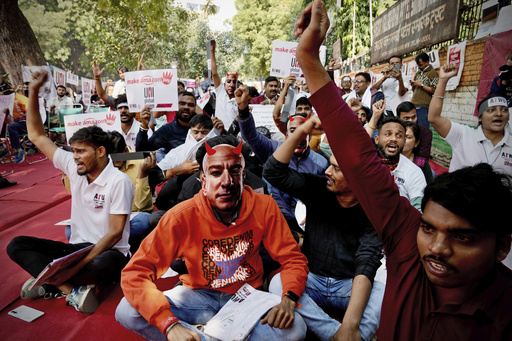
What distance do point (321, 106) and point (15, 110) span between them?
980 centimetres

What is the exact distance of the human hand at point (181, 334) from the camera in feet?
5.38

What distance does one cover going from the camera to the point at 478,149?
125 inches

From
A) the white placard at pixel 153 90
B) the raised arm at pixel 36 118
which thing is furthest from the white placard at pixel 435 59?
the raised arm at pixel 36 118

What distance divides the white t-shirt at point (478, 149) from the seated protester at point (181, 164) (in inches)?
110

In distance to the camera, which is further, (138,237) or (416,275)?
(138,237)

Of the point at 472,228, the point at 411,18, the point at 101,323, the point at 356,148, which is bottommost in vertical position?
the point at 101,323

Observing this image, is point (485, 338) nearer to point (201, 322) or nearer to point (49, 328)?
point (201, 322)

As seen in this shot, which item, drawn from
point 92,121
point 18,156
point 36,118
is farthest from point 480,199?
point 18,156

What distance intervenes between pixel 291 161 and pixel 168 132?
2349 mm

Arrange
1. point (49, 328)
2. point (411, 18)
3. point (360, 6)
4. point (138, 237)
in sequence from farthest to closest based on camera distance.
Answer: point (360, 6), point (411, 18), point (138, 237), point (49, 328)

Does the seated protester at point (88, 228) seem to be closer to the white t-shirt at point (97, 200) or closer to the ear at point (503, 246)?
the white t-shirt at point (97, 200)

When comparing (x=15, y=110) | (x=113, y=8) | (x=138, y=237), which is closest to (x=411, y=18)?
(x=113, y=8)

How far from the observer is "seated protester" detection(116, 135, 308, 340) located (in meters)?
1.82

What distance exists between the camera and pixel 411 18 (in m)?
8.77
